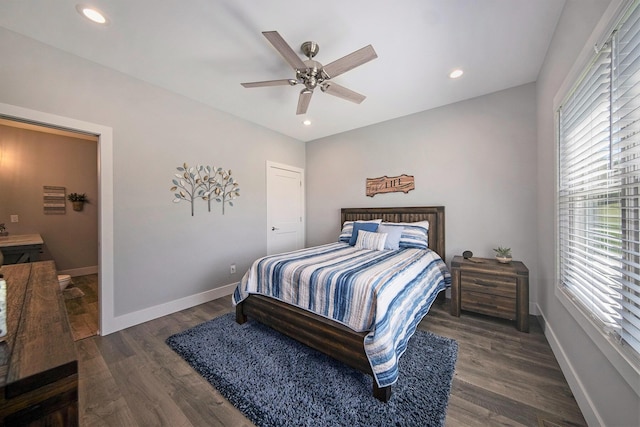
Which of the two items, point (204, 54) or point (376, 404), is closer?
point (376, 404)

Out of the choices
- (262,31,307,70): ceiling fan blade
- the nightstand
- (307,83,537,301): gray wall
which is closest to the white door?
(307,83,537,301): gray wall

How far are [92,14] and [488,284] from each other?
168 inches

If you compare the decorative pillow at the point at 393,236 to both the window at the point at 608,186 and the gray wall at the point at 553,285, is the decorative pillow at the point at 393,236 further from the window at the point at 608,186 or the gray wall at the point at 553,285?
the window at the point at 608,186

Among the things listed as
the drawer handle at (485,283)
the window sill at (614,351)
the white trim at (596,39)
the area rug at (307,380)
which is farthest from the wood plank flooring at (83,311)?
the white trim at (596,39)

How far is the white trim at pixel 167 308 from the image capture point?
245 cm

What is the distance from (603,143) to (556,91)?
41.4 inches

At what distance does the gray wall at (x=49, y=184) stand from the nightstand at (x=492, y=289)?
6.22 metres

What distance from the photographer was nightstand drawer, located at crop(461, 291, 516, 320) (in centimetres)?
237

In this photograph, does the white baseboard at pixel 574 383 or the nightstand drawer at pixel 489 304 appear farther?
the nightstand drawer at pixel 489 304

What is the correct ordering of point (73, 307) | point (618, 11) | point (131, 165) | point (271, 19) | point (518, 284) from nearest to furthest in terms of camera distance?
point (618, 11) < point (271, 19) < point (518, 284) < point (131, 165) < point (73, 307)

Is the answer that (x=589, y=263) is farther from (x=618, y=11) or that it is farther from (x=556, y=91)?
(x=556, y=91)

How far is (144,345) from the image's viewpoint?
2150mm

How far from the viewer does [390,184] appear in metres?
3.73

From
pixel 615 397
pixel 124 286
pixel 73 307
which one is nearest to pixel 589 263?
pixel 615 397
